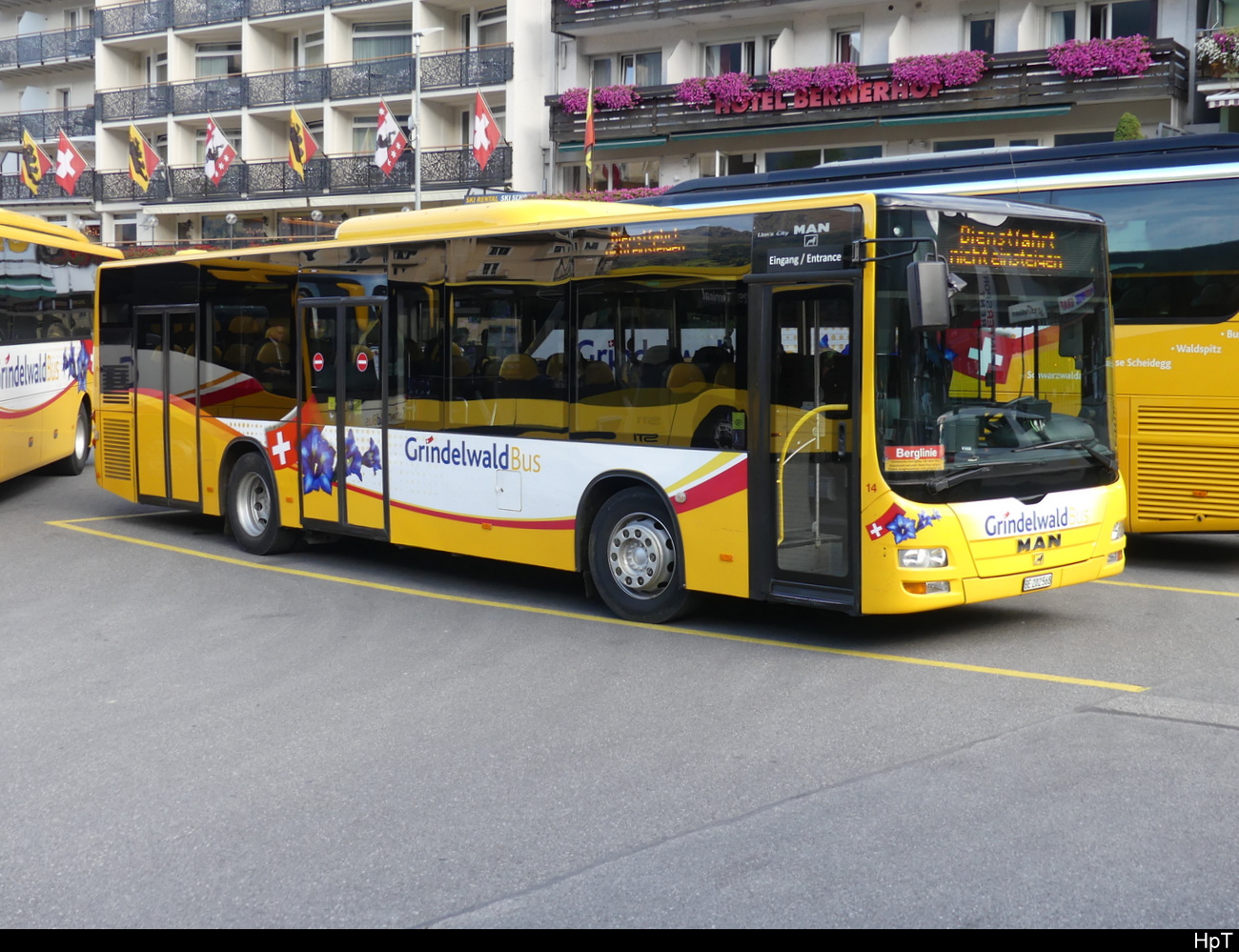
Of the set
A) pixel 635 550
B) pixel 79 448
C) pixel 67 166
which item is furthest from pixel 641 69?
pixel 635 550

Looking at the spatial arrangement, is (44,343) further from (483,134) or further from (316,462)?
(483,134)

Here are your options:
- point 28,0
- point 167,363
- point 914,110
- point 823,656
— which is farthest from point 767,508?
point 28,0

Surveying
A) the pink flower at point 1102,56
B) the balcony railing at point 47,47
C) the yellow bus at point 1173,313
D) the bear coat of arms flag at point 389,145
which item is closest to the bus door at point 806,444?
the yellow bus at point 1173,313

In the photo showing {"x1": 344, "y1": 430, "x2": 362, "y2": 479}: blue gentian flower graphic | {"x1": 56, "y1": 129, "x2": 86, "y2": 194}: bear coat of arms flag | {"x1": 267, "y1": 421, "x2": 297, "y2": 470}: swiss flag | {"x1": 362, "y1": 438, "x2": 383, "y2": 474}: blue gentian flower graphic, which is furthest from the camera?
{"x1": 56, "y1": 129, "x2": 86, "y2": 194}: bear coat of arms flag

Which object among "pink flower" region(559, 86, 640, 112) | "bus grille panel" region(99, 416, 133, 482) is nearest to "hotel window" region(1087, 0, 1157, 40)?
"pink flower" region(559, 86, 640, 112)

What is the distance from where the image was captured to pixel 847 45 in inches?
1344

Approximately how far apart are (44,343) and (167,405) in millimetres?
4472

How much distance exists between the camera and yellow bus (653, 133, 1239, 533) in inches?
459

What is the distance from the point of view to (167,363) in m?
14.3

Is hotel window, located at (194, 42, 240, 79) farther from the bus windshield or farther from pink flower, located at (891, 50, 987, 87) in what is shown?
the bus windshield

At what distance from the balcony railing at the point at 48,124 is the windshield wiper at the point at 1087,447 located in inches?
1947

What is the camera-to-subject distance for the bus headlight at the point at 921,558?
8.35m

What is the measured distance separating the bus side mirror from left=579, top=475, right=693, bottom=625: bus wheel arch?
7.51ft

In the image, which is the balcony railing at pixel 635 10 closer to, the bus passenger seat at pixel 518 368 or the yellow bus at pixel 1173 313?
the yellow bus at pixel 1173 313
